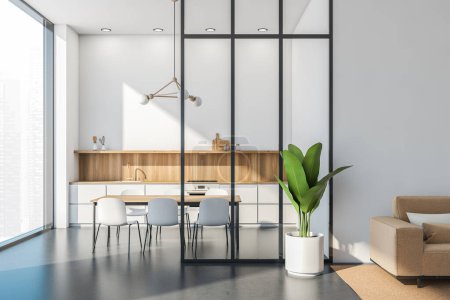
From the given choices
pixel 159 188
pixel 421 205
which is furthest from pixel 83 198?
pixel 421 205

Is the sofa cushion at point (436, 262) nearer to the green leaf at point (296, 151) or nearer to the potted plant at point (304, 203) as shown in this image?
the potted plant at point (304, 203)

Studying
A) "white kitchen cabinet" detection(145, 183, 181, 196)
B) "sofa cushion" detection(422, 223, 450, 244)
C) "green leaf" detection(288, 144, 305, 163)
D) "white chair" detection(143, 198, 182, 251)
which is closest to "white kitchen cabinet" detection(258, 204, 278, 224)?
"green leaf" detection(288, 144, 305, 163)

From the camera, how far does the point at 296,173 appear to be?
4832 millimetres

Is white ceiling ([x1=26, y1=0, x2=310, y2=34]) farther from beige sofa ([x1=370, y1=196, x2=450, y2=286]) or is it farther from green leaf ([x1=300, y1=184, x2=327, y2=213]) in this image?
beige sofa ([x1=370, y1=196, x2=450, y2=286])

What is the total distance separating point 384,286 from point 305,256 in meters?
0.80

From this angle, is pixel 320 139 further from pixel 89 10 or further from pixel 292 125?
pixel 89 10

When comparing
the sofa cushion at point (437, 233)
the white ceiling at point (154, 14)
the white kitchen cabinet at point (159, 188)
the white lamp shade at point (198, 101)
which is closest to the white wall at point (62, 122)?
the white ceiling at point (154, 14)

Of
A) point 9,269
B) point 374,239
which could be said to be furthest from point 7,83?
point 374,239

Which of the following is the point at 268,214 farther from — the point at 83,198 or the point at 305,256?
the point at 83,198

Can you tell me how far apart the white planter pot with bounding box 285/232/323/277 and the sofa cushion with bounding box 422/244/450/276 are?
997mm

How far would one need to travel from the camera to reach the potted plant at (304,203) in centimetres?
479

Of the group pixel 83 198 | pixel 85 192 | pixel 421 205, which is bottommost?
pixel 83 198

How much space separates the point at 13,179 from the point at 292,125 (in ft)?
13.0

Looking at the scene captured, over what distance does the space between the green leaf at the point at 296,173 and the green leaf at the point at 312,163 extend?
12 cm
